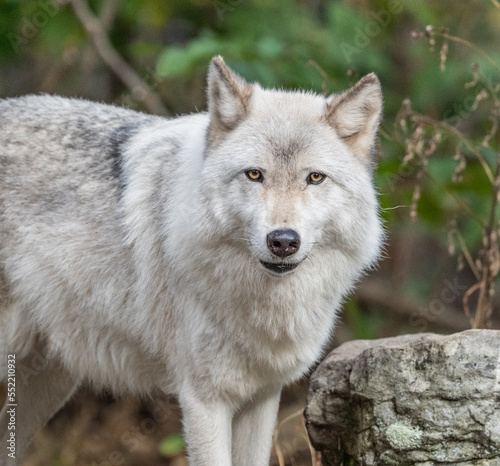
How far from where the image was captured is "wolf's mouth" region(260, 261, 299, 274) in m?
3.47

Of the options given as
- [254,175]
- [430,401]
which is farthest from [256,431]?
[254,175]

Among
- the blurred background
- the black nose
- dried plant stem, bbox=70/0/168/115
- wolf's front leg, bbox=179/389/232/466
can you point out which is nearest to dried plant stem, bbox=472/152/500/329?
the blurred background

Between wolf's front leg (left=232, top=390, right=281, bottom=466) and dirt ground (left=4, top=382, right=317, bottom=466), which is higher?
wolf's front leg (left=232, top=390, right=281, bottom=466)

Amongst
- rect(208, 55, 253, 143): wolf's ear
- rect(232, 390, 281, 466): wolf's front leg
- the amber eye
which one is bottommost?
rect(232, 390, 281, 466): wolf's front leg

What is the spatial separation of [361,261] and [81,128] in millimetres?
2031

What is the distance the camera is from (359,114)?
382cm

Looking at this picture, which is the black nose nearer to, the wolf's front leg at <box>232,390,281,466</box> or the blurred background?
the wolf's front leg at <box>232,390,281,466</box>

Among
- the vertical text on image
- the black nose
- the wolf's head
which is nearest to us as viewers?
the black nose

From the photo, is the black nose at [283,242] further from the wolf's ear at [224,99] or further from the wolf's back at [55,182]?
the wolf's back at [55,182]

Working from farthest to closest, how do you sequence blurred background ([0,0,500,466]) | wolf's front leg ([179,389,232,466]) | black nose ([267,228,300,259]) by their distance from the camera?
blurred background ([0,0,500,466])
wolf's front leg ([179,389,232,466])
black nose ([267,228,300,259])

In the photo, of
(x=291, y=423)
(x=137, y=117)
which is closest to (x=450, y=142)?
(x=291, y=423)

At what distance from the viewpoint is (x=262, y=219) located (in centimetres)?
341

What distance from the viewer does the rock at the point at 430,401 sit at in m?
3.37

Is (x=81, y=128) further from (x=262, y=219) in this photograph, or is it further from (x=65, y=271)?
(x=262, y=219)
